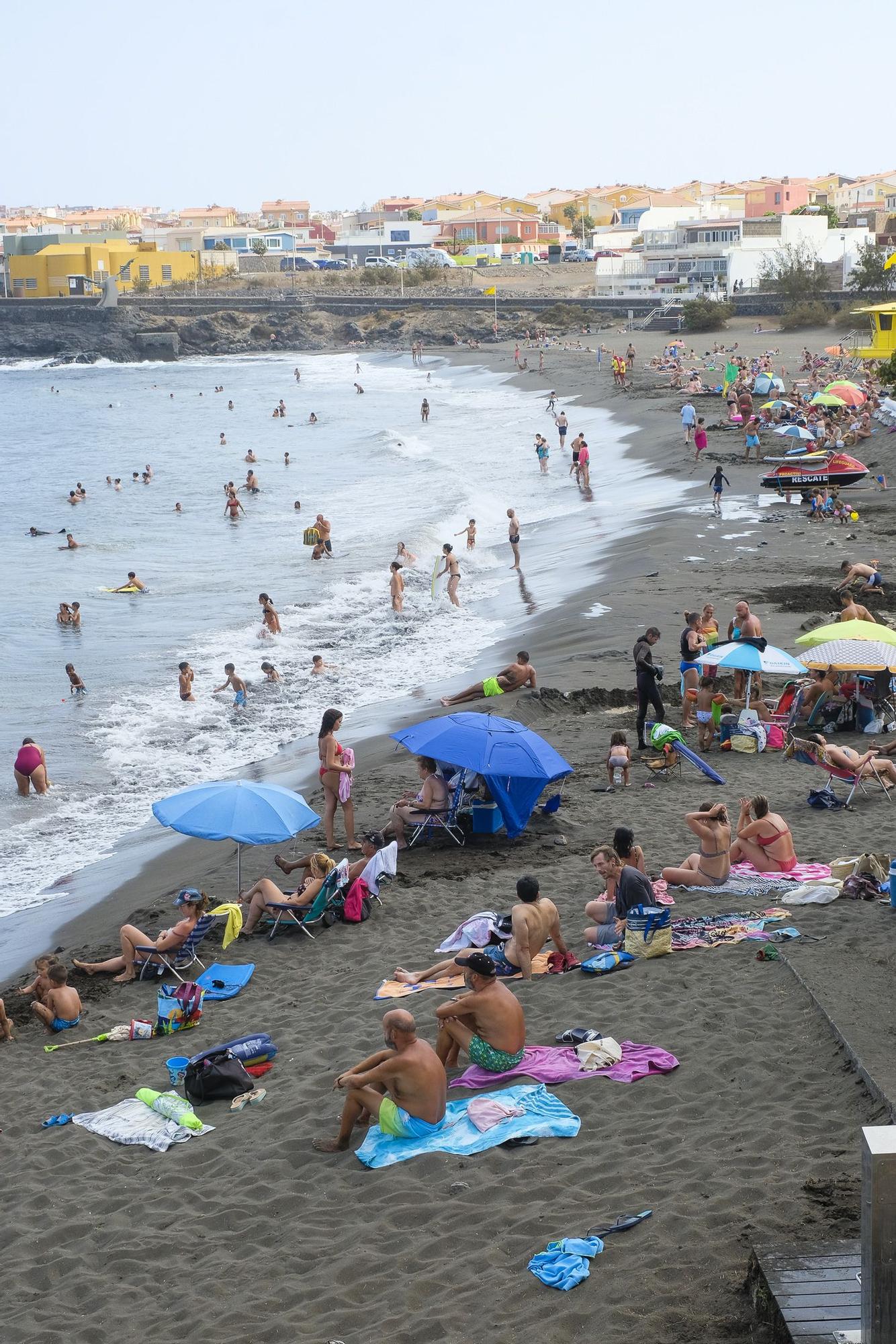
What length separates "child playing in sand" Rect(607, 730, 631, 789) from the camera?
37.0 feet

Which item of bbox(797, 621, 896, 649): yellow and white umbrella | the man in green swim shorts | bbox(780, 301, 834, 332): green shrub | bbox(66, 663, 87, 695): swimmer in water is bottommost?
bbox(66, 663, 87, 695): swimmer in water

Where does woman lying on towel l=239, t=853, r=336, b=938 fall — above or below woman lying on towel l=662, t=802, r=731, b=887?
below

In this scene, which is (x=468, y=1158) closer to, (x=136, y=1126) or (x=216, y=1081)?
(x=216, y=1081)

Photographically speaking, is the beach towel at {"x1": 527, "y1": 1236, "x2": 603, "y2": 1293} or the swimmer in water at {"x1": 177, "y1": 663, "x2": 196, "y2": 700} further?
the swimmer in water at {"x1": 177, "y1": 663, "x2": 196, "y2": 700}

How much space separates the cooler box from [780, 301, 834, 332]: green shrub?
53.2 meters

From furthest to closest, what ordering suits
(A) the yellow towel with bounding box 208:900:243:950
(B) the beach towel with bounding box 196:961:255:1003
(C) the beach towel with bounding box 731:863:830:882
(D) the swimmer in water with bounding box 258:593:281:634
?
(D) the swimmer in water with bounding box 258:593:281:634 → (A) the yellow towel with bounding box 208:900:243:950 → (C) the beach towel with bounding box 731:863:830:882 → (B) the beach towel with bounding box 196:961:255:1003

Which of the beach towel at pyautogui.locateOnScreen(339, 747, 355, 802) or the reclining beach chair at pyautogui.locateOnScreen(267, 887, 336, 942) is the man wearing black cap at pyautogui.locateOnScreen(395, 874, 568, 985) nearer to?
the reclining beach chair at pyautogui.locateOnScreen(267, 887, 336, 942)

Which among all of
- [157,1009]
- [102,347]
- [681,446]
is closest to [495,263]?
[102,347]

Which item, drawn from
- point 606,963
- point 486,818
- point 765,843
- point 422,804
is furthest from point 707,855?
point 422,804

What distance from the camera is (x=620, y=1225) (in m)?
4.93

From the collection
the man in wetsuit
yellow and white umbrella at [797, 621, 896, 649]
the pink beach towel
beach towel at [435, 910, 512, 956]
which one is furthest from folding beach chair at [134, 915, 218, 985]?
yellow and white umbrella at [797, 621, 896, 649]

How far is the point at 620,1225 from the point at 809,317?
59.0 metres

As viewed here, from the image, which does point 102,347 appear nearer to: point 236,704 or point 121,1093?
point 236,704

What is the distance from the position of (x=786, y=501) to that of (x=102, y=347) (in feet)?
248
